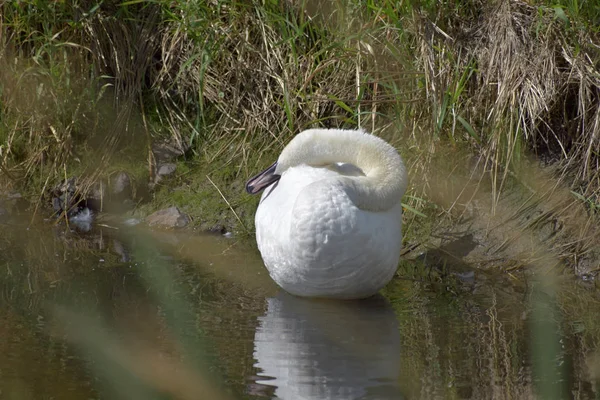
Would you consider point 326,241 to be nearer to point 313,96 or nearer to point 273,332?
point 273,332

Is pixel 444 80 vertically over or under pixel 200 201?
over

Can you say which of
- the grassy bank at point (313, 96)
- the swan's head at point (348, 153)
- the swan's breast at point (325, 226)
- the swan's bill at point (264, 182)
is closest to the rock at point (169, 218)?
the grassy bank at point (313, 96)

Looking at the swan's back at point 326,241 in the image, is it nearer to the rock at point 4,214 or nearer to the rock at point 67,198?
the rock at point 67,198

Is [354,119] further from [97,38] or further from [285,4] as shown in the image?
[97,38]

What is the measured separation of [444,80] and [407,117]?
0.35 m

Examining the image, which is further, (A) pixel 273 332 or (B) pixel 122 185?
(B) pixel 122 185

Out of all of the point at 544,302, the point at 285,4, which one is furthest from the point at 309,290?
the point at 285,4

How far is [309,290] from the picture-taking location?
4.43m

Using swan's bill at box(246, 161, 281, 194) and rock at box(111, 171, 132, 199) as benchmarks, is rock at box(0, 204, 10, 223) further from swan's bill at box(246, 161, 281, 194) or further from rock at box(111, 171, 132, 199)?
Result: swan's bill at box(246, 161, 281, 194)

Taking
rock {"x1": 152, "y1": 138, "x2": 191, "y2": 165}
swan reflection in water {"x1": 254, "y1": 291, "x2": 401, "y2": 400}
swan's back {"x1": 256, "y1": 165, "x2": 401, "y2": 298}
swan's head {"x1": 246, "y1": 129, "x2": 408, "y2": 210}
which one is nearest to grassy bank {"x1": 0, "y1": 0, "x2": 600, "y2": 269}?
rock {"x1": 152, "y1": 138, "x2": 191, "y2": 165}

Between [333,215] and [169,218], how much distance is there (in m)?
2.20

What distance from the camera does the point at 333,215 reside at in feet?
13.8

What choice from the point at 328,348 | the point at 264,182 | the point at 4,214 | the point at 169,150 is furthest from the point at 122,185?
the point at 328,348

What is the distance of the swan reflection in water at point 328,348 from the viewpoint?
131 inches
